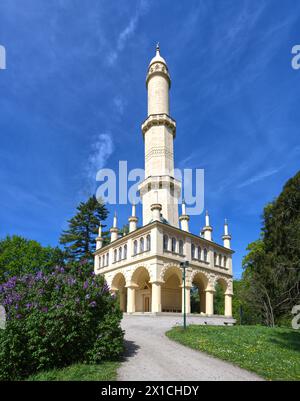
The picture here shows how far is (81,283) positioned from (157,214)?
1940 cm

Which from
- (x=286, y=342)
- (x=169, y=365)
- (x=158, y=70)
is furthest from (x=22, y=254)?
(x=169, y=365)

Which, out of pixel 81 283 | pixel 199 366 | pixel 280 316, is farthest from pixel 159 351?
pixel 280 316

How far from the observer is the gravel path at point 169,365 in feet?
29.4

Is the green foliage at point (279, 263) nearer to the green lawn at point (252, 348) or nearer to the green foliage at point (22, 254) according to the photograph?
the green lawn at point (252, 348)

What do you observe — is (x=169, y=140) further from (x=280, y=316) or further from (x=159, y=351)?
(x=159, y=351)

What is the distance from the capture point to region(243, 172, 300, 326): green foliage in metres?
22.2

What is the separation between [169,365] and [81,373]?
9.49 feet

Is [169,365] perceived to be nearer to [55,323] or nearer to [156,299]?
[55,323]

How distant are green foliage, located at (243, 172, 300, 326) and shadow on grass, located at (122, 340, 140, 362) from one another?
12.8 m

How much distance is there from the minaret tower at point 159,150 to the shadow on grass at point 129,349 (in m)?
22.5

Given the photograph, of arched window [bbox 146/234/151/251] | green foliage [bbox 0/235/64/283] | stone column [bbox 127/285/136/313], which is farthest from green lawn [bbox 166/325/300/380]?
green foliage [bbox 0/235/64/283]

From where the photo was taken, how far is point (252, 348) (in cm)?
1269

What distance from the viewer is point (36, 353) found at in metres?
9.38

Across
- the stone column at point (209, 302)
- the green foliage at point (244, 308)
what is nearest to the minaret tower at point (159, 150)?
the stone column at point (209, 302)
